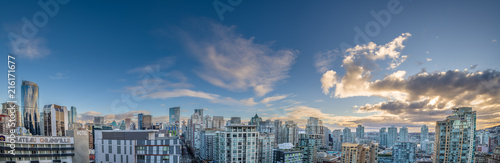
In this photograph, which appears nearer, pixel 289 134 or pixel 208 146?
A: pixel 208 146

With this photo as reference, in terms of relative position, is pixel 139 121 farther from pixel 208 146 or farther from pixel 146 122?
pixel 208 146

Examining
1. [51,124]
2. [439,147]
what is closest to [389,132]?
[439,147]

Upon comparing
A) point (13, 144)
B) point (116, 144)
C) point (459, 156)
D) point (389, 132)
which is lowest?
point (389, 132)

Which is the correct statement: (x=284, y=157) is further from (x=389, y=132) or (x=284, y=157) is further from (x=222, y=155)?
(x=389, y=132)

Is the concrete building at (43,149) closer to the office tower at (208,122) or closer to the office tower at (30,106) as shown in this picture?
the office tower at (30,106)

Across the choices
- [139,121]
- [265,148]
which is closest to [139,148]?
[265,148]

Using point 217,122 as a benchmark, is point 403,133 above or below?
above

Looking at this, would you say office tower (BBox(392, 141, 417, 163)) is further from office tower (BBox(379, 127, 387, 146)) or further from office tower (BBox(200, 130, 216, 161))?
office tower (BBox(379, 127, 387, 146))
